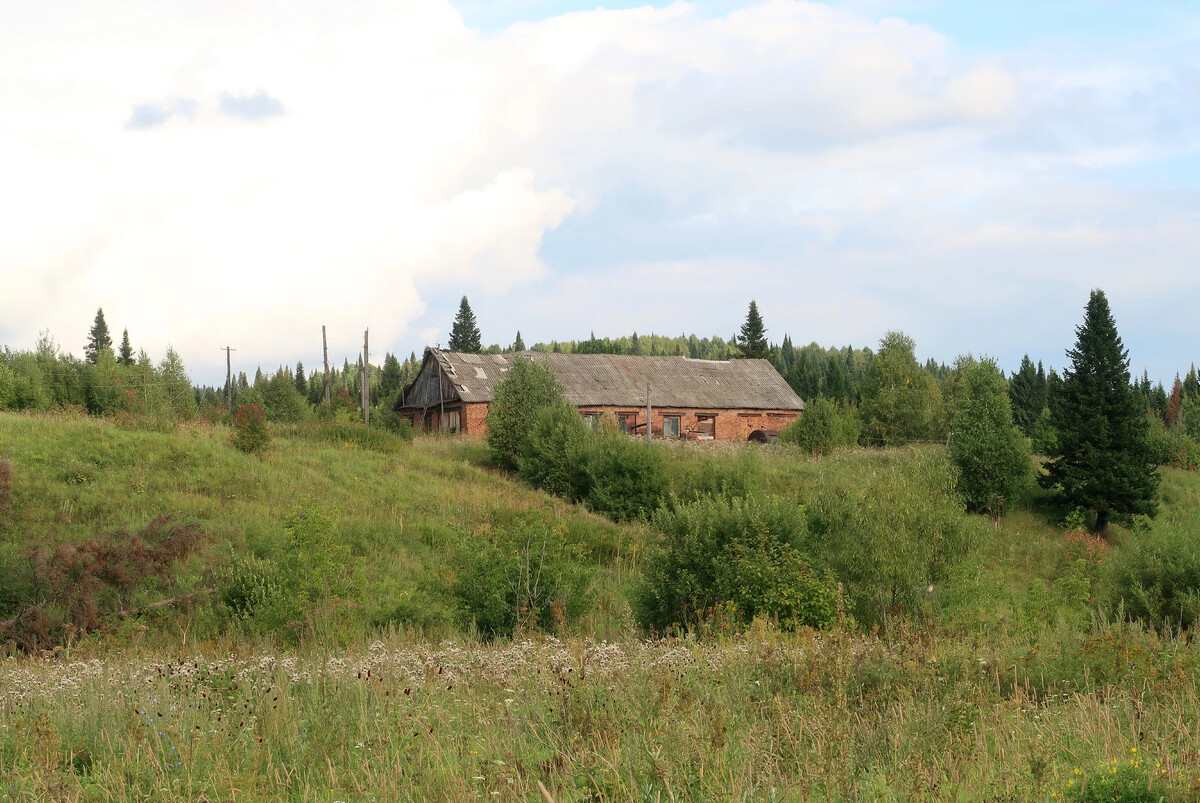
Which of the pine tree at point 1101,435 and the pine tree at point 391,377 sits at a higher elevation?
the pine tree at point 391,377

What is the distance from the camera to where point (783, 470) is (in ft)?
94.7

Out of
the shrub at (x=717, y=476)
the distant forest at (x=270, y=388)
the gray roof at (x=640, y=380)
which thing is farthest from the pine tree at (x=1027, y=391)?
the shrub at (x=717, y=476)

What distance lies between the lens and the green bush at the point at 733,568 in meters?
11.8

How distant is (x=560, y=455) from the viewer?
27156mm

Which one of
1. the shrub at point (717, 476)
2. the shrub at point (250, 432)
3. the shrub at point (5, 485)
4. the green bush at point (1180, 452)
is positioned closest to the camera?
the shrub at point (5, 485)

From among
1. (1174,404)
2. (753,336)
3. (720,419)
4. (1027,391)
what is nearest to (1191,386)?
(1174,404)

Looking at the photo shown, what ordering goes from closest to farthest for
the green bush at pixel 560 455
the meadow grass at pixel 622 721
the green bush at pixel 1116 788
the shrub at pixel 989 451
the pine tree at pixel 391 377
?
the green bush at pixel 1116 788 < the meadow grass at pixel 622 721 < the green bush at pixel 560 455 < the shrub at pixel 989 451 < the pine tree at pixel 391 377

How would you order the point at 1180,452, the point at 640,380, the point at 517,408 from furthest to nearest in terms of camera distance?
the point at 640,380, the point at 1180,452, the point at 517,408

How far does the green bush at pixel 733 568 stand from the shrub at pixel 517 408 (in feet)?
49.6

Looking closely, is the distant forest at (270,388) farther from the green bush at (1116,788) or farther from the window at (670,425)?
the green bush at (1116,788)

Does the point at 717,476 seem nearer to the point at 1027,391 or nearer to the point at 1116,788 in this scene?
the point at 1116,788

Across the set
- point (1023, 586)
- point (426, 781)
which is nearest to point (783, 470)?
point (1023, 586)

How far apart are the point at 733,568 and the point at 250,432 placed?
15.7m

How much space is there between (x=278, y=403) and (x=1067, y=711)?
55.5m
